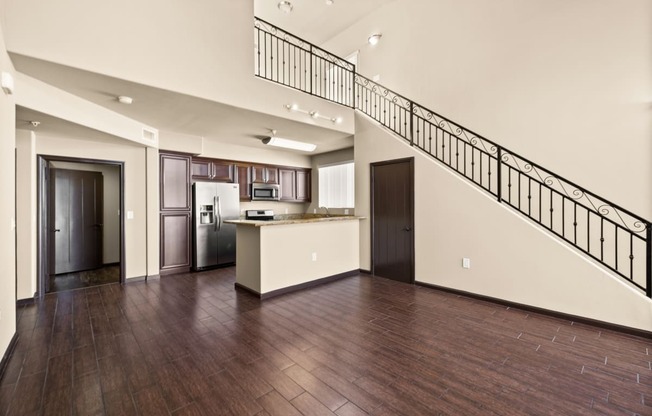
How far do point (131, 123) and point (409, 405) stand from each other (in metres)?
5.35

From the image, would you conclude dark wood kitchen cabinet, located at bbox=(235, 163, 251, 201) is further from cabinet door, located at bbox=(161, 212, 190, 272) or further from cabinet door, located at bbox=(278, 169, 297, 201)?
cabinet door, located at bbox=(161, 212, 190, 272)

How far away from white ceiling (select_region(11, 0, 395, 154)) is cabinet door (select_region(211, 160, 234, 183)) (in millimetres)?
548

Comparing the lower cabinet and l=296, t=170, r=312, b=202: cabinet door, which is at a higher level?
l=296, t=170, r=312, b=202: cabinet door

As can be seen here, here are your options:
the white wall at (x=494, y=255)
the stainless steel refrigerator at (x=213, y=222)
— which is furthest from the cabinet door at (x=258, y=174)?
the white wall at (x=494, y=255)

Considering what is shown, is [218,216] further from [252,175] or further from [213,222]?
[252,175]

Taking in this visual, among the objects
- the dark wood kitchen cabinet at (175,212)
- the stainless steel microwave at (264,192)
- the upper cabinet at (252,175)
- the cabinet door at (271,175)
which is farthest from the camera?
the cabinet door at (271,175)

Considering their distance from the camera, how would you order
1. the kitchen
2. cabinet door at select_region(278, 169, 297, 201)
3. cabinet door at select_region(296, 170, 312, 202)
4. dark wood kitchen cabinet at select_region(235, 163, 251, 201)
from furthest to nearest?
1. cabinet door at select_region(296, 170, 312, 202)
2. cabinet door at select_region(278, 169, 297, 201)
3. dark wood kitchen cabinet at select_region(235, 163, 251, 201)
4. the kitchen

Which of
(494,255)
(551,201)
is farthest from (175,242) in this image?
(551,201)

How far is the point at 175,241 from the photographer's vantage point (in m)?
5.63

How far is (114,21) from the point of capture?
3018 millimetres

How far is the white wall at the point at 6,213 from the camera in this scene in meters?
2.43

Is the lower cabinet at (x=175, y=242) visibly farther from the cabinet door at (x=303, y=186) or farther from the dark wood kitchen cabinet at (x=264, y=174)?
the cabinet door at (x=303, y=186)

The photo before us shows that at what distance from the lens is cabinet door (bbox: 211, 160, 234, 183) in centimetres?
627

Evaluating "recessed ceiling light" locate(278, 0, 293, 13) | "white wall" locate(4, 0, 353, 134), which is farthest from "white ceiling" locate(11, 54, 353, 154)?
"recessed ceiling light" locate(278, 0, 293, 13)
